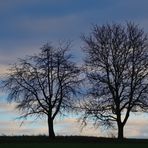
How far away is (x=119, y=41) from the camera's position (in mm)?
59688

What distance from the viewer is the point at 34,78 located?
56.9m

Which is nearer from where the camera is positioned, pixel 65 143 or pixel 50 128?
Answer: pixel 65 143

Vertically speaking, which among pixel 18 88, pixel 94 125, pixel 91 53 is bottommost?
pixel 94 125

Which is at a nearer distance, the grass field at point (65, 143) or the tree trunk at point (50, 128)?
the grass field at point (65, 143)

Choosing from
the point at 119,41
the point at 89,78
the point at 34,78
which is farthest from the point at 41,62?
the point at 119,41

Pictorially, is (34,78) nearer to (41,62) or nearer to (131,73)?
(41,62)

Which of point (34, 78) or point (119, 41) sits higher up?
point (119, 41)

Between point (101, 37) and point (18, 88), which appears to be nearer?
point (18, 88)

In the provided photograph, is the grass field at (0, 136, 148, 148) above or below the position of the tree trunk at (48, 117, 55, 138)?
below

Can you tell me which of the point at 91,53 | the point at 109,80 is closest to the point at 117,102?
the point at 109,80

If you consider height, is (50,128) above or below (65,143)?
above

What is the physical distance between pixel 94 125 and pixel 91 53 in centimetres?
845

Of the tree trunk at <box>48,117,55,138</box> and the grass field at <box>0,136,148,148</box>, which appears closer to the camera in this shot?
the grass field at <box>0,136,148,148</box>

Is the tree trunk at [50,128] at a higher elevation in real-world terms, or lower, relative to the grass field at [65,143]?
higher
